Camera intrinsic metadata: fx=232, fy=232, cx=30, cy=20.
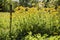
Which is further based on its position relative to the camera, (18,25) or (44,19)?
(44,19)

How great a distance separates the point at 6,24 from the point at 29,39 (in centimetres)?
127

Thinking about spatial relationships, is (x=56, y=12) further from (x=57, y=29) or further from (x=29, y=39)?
(x=29, y=39)

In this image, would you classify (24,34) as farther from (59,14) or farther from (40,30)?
(59,14)

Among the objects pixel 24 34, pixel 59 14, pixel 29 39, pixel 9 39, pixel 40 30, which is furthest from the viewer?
pixel 59 14

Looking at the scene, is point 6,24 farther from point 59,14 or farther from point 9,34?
point 59,14

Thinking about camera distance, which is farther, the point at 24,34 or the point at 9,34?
the point at 24,34

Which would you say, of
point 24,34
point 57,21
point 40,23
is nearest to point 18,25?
point 24,34

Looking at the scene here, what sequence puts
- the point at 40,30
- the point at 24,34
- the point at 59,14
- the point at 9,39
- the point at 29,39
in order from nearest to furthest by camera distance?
the point at 29,39 < the point at 9,39 < the point at 24,34 < the point at 40,30 < the point at 59,14

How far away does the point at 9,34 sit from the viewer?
17.6 feet

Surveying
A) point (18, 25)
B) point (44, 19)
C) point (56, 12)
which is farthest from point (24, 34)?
point (56, 12)

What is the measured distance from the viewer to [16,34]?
5469 millimetres

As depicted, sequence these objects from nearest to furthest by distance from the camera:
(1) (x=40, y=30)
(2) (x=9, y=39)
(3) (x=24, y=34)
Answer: (2) (x=9, y=39) → (3) (x=24, y=34) → (1) (x=40, y=30)

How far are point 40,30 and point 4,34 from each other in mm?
1179

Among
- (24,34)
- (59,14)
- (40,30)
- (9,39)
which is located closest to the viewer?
(9,39)
